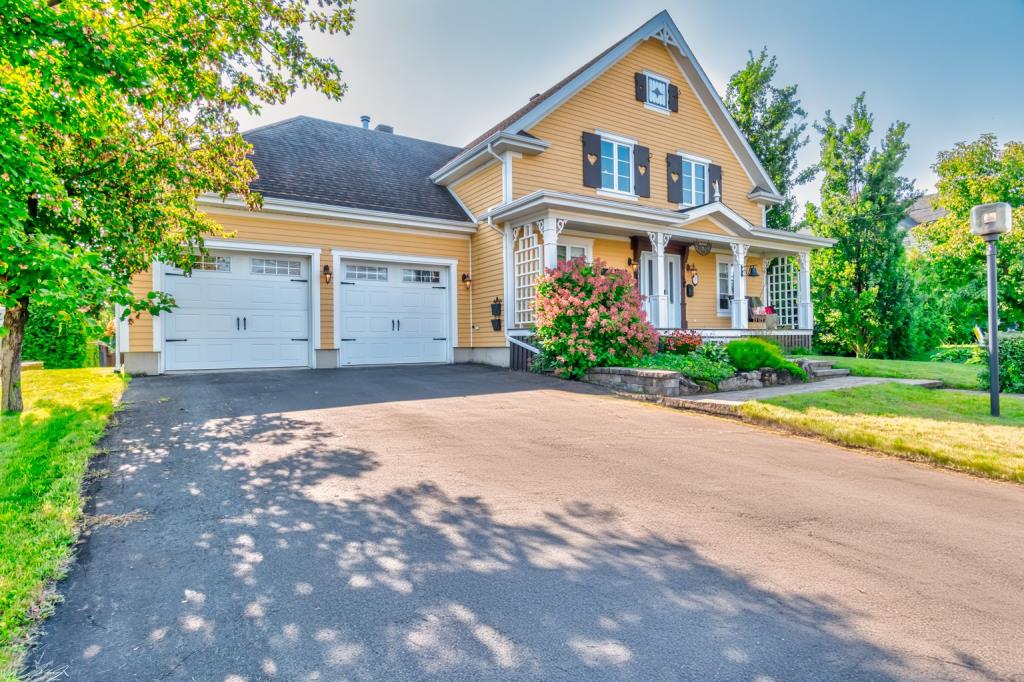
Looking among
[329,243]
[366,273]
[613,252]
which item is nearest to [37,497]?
[329,243]

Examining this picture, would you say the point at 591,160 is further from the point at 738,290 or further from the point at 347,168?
the point at 347,168

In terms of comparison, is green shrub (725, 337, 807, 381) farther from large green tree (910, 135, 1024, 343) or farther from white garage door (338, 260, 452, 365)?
large green tree (910, 135, 1024, 343)

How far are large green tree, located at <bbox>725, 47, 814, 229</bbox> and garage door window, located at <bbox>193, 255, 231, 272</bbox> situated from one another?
784 inches

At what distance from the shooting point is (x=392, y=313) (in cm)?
1197

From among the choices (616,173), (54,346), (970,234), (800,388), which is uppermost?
(616,173)

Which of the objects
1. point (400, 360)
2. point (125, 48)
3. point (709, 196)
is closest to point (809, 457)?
point (125, 48)

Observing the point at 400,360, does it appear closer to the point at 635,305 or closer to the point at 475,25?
the point at 635,305

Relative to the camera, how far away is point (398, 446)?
4.71m

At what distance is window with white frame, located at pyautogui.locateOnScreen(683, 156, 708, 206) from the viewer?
1482cm

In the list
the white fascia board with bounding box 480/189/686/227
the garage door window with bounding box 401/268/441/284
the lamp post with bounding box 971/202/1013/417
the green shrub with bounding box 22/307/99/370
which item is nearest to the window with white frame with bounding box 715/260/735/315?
the white fascia board with bounding box 480/189/686/227

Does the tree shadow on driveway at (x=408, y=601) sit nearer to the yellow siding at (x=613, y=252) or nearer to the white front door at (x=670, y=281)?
the yellow siding at (x=613, y=252)

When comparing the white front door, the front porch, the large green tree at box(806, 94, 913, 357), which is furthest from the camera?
the large green tree at box(806, 94, 913, 357)

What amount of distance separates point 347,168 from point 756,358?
33.4ft

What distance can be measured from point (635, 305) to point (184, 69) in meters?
7.14
